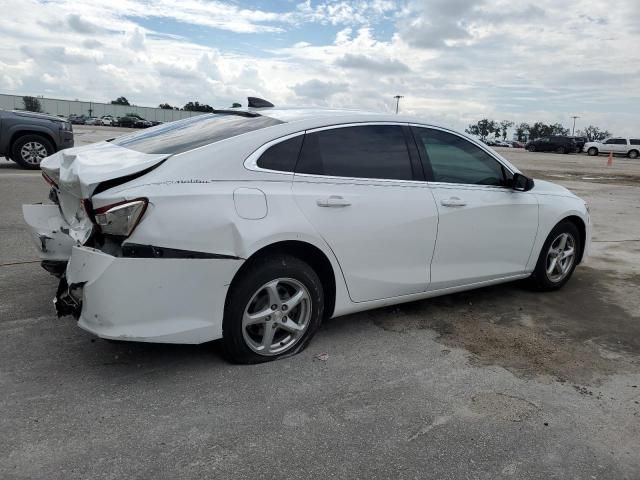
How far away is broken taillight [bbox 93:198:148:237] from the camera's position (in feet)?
9.78

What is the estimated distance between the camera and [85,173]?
3195 mm

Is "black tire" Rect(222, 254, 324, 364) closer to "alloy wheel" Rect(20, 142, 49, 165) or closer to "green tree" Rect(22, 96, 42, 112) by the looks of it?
"alloy wheel" Rect(20, 142, 49, 165)

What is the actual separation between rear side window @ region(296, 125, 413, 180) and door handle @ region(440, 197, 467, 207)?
34 centimetres

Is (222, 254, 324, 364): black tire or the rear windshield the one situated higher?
the rear windshield

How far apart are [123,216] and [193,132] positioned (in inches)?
43.7

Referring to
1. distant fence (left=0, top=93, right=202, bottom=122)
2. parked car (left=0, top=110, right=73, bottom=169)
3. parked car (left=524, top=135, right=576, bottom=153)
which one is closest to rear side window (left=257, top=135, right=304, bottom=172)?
parked car (left=0, top=110, right=73, bottom=169)

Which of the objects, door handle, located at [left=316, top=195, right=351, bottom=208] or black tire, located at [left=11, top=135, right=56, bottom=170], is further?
black tire, located at [left=11, top=135, right=56, bottom=170]

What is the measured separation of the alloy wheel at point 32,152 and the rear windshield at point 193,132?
30.1 feet

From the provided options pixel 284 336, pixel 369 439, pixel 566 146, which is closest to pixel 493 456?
pixel 369 439

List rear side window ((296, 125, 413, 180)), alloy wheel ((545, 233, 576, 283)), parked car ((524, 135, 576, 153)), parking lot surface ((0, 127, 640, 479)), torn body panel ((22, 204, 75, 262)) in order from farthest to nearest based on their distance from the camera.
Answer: parked car ((524, 135, 576, 153))
alloy wheel ((545, 233, 576, 283))
rear side window ((296, 125, 413, 180))
torn body panel ((22, 204, 75, 262))
parking lot surface ((0, 127, 640, 479))

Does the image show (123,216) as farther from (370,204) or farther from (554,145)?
(554,145)

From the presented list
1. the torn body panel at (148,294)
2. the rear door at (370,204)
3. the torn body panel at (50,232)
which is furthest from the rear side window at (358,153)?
the torn body panel at (50,232)

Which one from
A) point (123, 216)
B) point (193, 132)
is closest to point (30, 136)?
point (193, 132)

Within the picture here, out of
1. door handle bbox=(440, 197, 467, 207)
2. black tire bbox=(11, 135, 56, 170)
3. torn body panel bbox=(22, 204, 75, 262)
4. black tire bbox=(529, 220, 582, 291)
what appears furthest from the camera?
black tire bbox=(11, 135, 56, 170)
